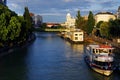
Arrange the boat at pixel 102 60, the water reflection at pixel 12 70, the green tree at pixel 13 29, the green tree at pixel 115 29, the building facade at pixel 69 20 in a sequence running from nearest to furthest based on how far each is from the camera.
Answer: the water reflection at pixel 12 70 < the boat at pixel 102 60 < the green tree at pixel 13 29 < the green tree at pixel 115 29 < the building facade at pixel 69 20

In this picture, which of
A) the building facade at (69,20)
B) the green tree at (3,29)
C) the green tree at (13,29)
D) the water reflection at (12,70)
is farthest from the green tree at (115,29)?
the building facade at (69,20)

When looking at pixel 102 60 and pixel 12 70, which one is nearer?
pixel 102 60

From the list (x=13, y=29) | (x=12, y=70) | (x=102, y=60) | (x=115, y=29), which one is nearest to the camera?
(x=102, y=60)

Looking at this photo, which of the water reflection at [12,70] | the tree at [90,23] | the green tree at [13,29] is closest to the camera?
the water reflection at [12,70]

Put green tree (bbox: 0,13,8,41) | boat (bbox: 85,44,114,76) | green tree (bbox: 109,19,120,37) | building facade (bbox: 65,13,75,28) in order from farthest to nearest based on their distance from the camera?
building facade (bbox: 65,13,75,28)
green tree (bbox: 109,19,120,37)
green tree (bbox: 0,13,8,41)
boat (bbox: 85,44,114,76)

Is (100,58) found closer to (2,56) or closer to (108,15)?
(2,56)

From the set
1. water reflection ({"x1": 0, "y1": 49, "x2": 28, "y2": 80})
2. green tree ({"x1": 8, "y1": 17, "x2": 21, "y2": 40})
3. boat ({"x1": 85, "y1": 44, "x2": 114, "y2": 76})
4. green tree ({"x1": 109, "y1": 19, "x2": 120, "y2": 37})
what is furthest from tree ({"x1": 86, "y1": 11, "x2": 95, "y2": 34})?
boat ({"x1": 85, "y1": 44, "x2": 114, "y2": 76})

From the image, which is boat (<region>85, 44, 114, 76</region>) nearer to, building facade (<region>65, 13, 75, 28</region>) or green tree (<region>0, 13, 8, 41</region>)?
green tree (<region>0, 13, 8, 41</region>)

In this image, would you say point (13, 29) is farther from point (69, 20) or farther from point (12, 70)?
point (69, 20)

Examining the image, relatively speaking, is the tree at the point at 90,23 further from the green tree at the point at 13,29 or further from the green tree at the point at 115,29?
the green tree at the point at 13,29

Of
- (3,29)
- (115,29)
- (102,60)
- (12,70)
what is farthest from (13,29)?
(115,29)

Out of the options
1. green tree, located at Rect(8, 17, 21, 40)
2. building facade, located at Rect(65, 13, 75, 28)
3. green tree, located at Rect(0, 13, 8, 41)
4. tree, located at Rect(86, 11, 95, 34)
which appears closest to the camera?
green tree, located at Rect(0, 13, 8, 41)

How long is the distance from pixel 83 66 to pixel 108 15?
396ft

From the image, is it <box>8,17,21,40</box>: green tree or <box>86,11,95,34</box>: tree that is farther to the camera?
<box>86,11,95,34</box>: tree
